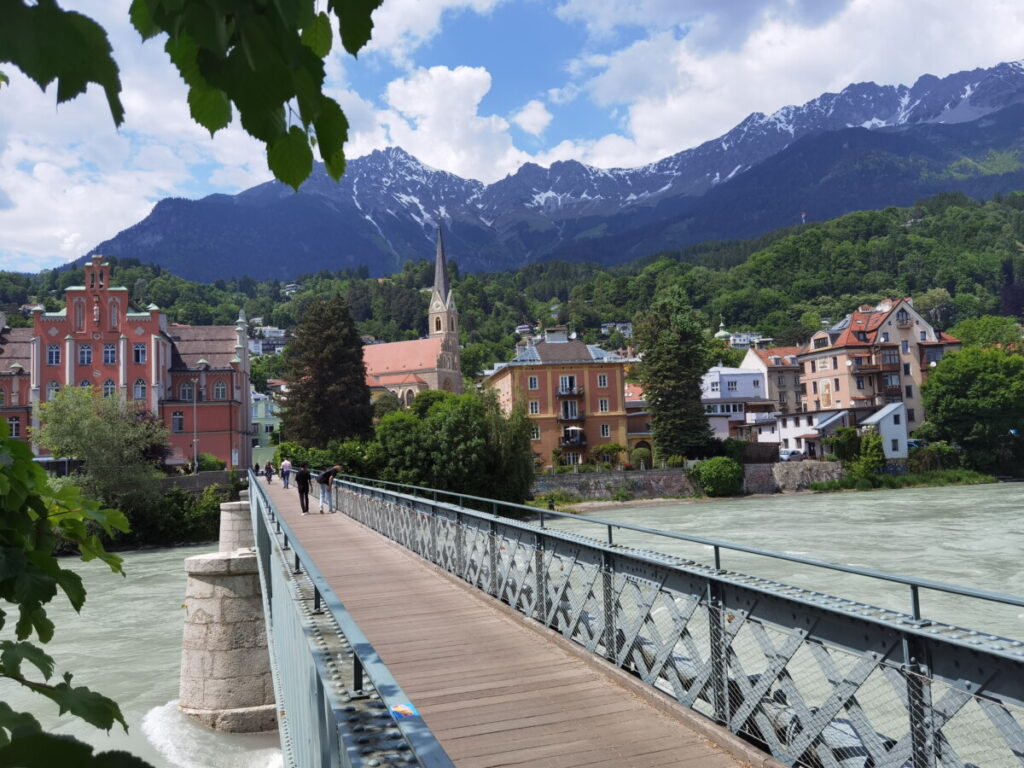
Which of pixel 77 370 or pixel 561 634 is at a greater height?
pixel 77 370

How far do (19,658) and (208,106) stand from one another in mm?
1411

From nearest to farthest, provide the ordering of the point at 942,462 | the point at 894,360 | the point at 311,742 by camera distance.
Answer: the point at 311,742, the point at 942,462, the point at 894,360

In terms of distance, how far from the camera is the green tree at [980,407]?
243ft

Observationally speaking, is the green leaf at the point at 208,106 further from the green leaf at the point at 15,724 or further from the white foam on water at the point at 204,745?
the white foam on water at the point at 204,745

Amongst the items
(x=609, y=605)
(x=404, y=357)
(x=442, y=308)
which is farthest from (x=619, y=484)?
(x=404, y=357)

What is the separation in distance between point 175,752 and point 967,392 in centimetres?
7797

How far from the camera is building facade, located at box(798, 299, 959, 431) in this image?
81.4 meters

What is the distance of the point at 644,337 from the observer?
77.0m

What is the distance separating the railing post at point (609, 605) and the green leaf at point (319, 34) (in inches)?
284

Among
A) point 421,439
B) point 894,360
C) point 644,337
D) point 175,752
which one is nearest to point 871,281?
point 894,360

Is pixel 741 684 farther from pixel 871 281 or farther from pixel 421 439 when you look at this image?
pixel 871 281

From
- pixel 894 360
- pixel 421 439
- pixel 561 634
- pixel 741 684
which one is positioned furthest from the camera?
pixel 894 360

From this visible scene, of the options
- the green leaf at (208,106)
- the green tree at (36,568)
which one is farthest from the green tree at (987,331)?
the green leaf at (208,106)

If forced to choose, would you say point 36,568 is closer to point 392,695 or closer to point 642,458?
point 392,695
